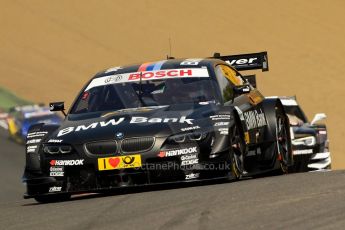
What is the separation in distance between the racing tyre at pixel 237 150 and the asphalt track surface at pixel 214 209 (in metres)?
0.34

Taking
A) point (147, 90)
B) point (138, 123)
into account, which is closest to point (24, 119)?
point (147, 90)

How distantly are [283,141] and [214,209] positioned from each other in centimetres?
496

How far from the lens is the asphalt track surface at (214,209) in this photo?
21.2 feet

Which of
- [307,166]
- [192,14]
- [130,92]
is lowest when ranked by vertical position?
[307,166]

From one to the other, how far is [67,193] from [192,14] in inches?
1088

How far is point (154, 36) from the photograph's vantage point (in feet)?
115

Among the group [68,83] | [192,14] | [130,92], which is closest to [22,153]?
[130,92]

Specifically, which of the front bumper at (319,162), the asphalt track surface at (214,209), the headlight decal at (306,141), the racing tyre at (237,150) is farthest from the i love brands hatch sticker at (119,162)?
the front bumper at (319,162)

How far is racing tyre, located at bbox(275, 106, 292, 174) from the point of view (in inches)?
452

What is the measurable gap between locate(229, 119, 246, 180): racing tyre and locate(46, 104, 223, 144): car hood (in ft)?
0.90

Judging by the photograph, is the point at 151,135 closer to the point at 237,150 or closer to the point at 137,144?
the point at 137,144

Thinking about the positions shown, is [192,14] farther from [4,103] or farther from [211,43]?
[4,103]

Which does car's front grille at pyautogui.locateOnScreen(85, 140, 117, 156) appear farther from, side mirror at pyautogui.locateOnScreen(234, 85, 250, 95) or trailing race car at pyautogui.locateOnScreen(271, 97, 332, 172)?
trailing race car at pyautogui.locateOnScreen(271, 97, 332, 172)

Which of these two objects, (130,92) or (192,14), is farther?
(192,14)
